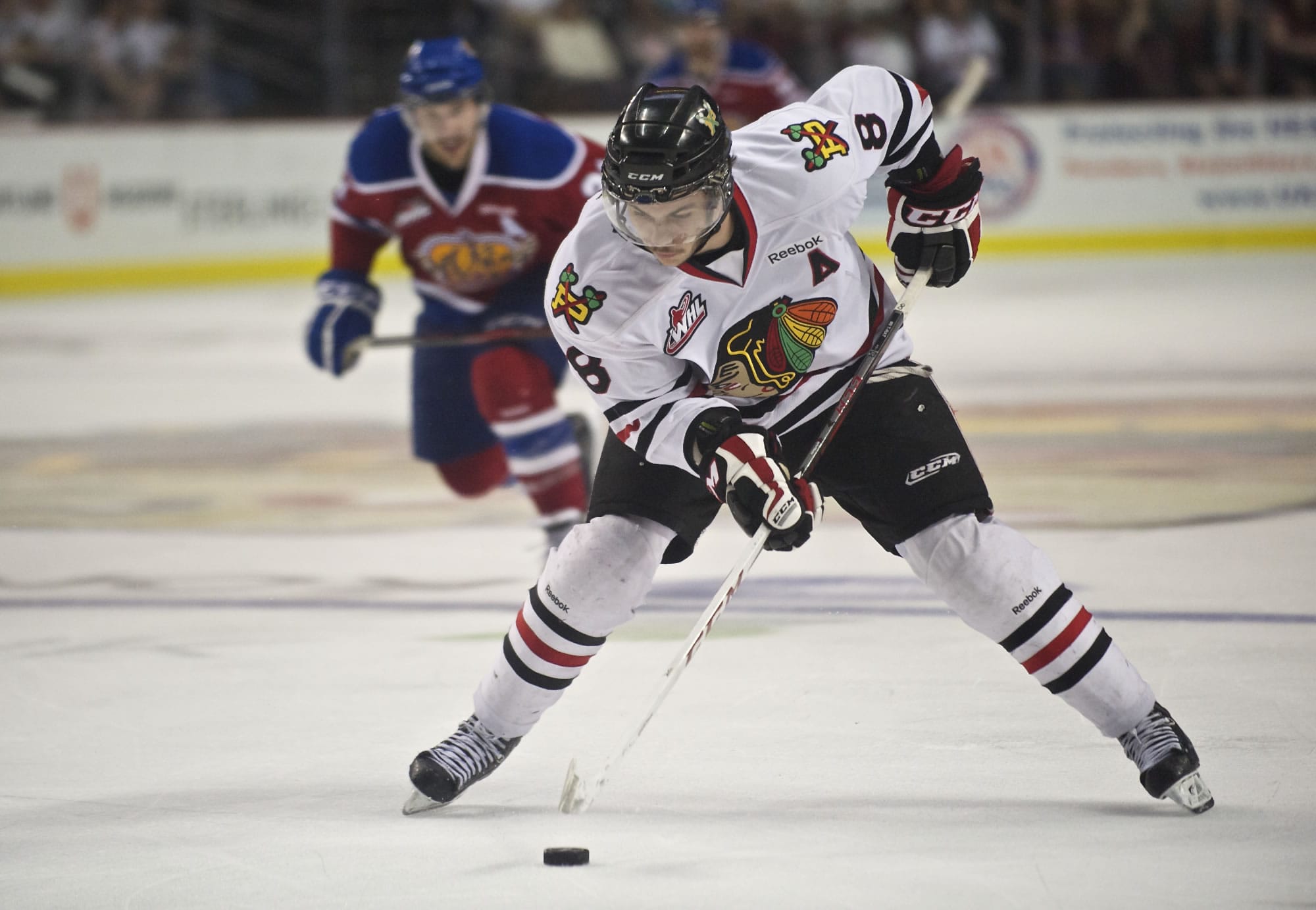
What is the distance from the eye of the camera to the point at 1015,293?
9.56 metres

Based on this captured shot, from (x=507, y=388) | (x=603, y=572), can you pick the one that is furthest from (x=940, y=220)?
(x=507, y=388)

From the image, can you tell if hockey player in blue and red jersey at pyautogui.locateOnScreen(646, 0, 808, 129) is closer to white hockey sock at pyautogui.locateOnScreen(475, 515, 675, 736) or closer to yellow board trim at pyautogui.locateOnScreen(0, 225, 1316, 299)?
white hockey sock at pyautogui.locateOnScreen(475, 515, 675, 736)

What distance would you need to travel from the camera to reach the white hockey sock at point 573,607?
2.52 m

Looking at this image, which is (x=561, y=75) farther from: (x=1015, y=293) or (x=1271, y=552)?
(x=1271, y=552)

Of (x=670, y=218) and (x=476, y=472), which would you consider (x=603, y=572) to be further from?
(x=476, y=472)

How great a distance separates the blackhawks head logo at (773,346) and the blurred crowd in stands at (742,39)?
26.0 ft

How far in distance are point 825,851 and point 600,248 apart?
0.84 m

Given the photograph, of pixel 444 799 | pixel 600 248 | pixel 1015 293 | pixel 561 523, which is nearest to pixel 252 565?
pixel 561 523

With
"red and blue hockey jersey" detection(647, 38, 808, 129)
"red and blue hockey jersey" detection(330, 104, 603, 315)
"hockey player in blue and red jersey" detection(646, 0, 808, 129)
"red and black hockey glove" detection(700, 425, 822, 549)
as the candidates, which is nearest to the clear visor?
"red and black hockey glove" detection(700, 425, 822, 549)

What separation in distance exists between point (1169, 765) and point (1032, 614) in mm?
269

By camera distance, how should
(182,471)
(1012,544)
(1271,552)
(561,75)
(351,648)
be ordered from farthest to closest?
(561,75), (182,471), (1271,552), (351,648), (1012,544)

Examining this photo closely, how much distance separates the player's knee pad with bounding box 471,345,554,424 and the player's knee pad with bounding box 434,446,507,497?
0.31 metres

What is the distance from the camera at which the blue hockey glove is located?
4.25m

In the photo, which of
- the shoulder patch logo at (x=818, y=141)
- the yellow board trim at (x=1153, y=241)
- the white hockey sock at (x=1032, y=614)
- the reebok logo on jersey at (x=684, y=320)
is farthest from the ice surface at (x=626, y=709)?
the yellow board trim at (x=1153, y=241)
